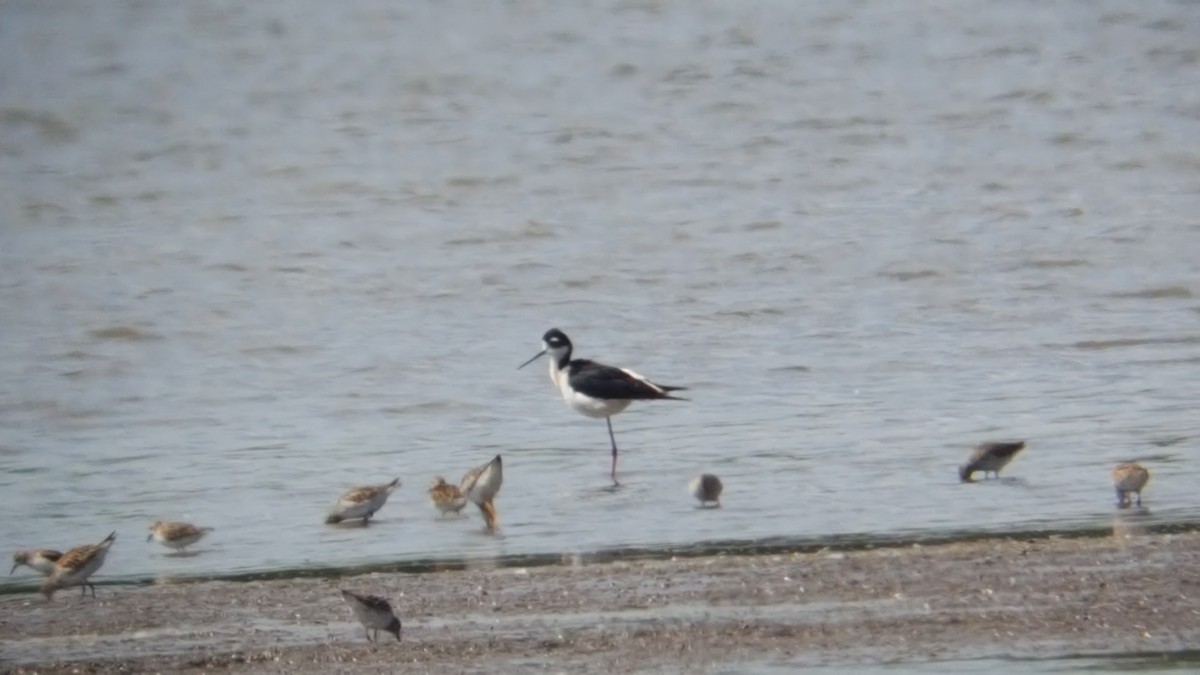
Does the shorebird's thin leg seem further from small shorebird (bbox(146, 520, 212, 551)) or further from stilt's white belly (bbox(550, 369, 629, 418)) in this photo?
small shorebird (bbox(146, 520, 212, 551))

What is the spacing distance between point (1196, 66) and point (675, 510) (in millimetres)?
20736

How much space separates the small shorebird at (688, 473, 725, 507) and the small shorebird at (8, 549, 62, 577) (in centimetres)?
282

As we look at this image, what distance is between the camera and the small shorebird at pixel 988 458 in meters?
10.3

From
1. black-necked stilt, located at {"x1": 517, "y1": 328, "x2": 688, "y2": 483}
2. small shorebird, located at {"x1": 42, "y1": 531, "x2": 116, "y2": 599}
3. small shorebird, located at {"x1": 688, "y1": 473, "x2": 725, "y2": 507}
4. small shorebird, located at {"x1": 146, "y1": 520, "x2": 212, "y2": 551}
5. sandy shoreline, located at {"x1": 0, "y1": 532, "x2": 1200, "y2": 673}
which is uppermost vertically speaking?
black-necked stilt, located at {"x1": 517, "y1": 328, "x2": 688, "y2": 483}

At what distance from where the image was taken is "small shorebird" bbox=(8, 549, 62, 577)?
9.18 meters

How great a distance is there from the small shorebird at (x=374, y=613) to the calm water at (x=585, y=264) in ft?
6.20

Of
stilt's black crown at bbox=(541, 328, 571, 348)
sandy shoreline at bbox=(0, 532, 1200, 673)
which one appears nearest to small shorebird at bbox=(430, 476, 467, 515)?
sandy shoreline at bbox=(0, 532, 1200, 673)

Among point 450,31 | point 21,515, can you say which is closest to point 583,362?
point 21,515

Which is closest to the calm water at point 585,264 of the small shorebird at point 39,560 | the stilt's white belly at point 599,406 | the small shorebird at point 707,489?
the small shorebird at point 707,489

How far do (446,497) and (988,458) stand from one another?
98.0 inches

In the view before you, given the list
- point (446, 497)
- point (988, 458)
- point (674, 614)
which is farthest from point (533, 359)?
point (674, 614)

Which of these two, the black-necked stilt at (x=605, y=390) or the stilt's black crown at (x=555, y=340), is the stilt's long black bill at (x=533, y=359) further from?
the black-necked stilt at (x=605, y=390)

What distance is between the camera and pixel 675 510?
10.2 meters

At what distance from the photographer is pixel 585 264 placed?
19.4 m
